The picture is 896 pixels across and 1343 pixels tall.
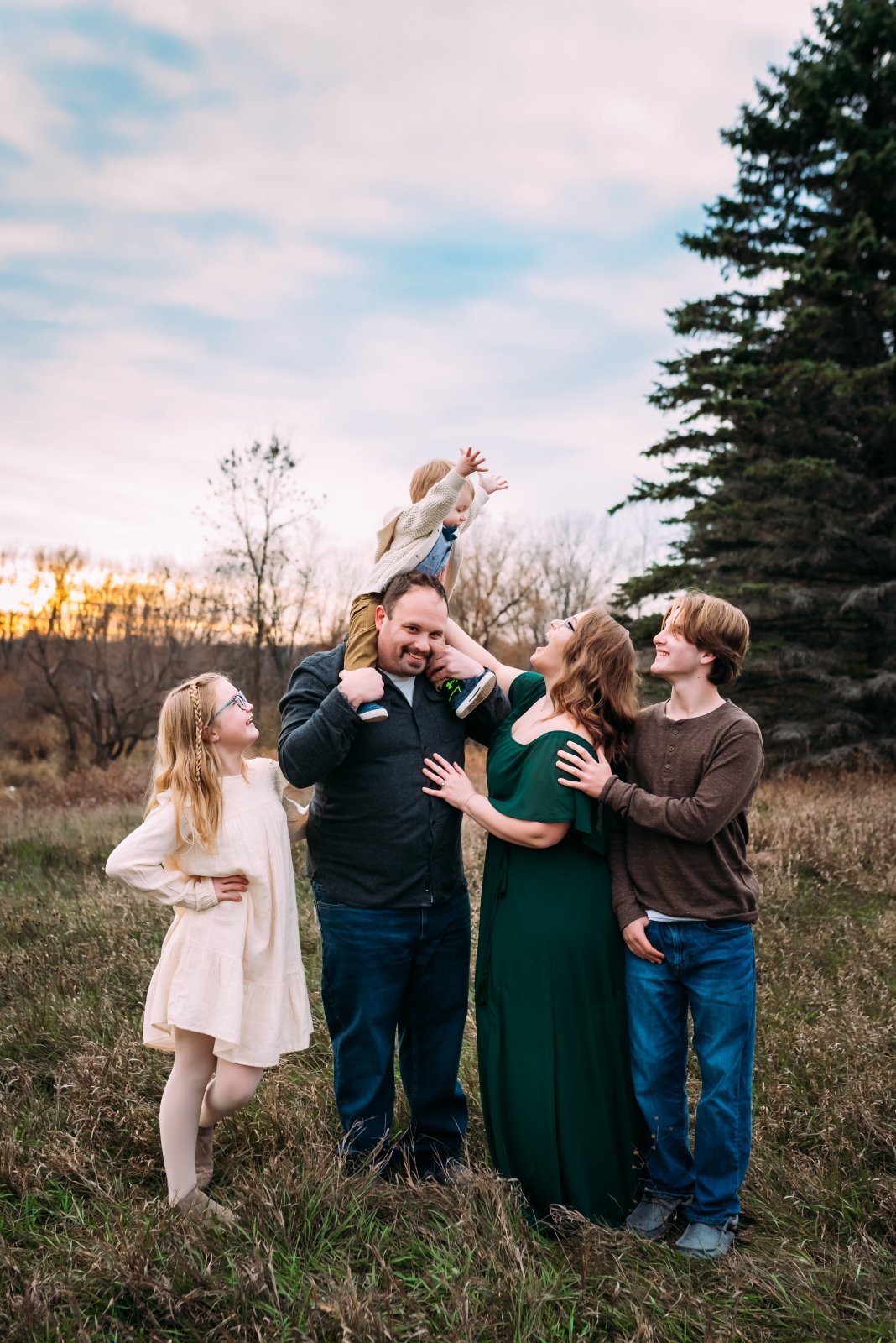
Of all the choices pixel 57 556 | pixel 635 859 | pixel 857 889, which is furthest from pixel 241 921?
pixel 57 556

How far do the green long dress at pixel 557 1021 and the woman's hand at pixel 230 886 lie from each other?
0.90m

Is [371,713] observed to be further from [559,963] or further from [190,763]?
[559,963]

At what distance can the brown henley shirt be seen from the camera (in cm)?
299

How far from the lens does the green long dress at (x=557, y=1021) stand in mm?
3035

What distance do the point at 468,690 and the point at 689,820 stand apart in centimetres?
90

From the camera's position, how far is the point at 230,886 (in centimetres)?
322

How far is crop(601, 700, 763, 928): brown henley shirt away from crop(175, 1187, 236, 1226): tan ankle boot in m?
1.60

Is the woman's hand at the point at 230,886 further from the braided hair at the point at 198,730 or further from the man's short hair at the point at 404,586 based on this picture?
the man's short hair at the point at 404,586

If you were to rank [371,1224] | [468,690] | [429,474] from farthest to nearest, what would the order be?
[429,474] < [468,690] < [371,1224]

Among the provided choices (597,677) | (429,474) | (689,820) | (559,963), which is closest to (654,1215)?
(559,963)

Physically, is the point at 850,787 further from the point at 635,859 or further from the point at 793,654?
the point at 635,859

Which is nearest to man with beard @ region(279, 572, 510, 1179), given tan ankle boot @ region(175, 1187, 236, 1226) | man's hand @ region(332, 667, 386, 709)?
man's hand @ region(332, 667, 386, 709)

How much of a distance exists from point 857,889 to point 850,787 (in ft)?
18.1

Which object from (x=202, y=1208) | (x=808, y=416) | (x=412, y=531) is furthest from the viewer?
(x=808, y=416)
